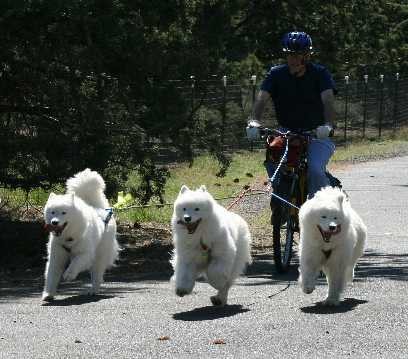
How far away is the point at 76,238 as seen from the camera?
35.7 ft

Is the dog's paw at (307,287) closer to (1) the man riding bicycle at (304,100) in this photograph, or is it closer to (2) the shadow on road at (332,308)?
(2) the shadow on road at (332,308)

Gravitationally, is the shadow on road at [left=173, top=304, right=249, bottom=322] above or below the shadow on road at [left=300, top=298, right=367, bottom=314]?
below

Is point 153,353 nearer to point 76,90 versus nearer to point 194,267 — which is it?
point 194,267

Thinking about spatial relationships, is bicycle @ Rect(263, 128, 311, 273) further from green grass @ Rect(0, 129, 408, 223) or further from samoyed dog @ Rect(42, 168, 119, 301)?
samoyed dog @ Rect(42, 168, 119, 301)

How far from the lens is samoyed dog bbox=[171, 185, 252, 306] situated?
9.72 meters

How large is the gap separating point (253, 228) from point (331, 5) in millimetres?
18185

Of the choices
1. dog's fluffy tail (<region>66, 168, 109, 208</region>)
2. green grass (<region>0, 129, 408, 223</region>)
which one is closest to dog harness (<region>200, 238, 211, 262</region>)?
dog's fluffy tail (<region>66, 168, 109, 208</region>)

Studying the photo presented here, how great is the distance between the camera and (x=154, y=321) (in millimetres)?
9297

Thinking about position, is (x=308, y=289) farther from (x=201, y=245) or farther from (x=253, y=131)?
(x=253, y=131)

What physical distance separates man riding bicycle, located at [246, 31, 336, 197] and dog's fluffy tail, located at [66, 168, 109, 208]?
1.51m

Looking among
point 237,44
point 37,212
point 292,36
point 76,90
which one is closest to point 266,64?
point 237,44

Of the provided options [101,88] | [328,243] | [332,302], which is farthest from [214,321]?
[101,88]

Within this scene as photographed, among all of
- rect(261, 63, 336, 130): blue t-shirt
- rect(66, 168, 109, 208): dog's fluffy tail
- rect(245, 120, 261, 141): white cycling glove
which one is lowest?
rect(66, 168, 109, 208): dog's fluffy tail

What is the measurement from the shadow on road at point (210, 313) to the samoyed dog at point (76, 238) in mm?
1433
